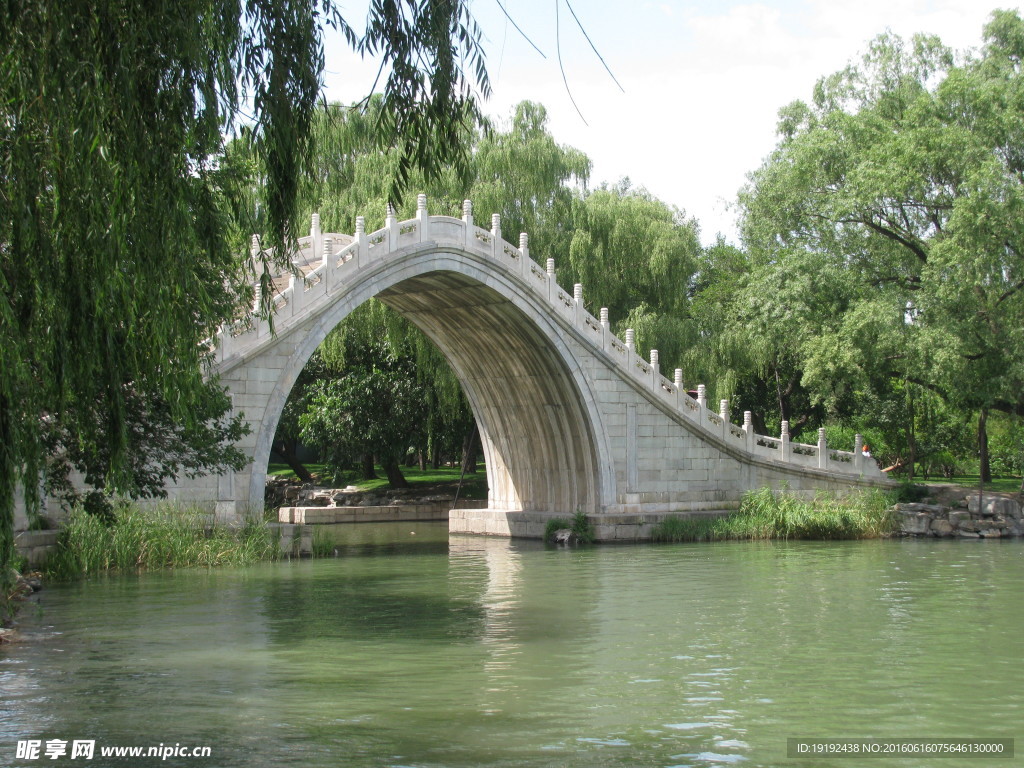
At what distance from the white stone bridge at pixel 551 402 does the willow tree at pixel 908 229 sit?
93.3 inches

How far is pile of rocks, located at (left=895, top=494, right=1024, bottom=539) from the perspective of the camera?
24359 mm

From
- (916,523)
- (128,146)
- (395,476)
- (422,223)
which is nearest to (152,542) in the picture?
(422,223)

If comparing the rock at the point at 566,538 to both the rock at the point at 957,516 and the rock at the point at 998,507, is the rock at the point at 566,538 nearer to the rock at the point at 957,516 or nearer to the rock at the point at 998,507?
the rock at the point at 957,516

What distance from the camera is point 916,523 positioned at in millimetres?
24609

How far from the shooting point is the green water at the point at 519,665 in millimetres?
7848

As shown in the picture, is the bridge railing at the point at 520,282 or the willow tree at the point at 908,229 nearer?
the bridge railing at the point at 520,282

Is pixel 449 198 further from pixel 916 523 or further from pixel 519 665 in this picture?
pixel 519 665

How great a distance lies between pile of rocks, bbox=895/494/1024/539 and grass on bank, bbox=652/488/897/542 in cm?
45

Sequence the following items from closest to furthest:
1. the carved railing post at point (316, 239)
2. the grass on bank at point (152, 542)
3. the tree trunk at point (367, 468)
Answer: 1. the grass on bank at point (152, 542)
2. the carved railing post at point (316, 239)
3. the tree trunk at point (367, 468)

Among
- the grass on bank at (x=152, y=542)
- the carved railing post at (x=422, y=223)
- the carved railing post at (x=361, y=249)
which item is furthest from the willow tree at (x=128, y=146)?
the carved railing post at (x=422, y=223)

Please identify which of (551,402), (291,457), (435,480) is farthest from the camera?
(291,457)

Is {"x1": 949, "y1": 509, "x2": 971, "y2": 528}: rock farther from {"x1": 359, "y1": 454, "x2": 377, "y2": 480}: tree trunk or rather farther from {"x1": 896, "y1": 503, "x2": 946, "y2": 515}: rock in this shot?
{"x1": 359, "y1": 454, "x2": 377, "y2": 480}: tree trunk

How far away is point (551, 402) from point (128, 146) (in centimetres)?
1994

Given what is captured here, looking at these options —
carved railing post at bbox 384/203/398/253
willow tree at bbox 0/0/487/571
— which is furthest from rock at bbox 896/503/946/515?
willow tree at bbox 0/0/487/571
